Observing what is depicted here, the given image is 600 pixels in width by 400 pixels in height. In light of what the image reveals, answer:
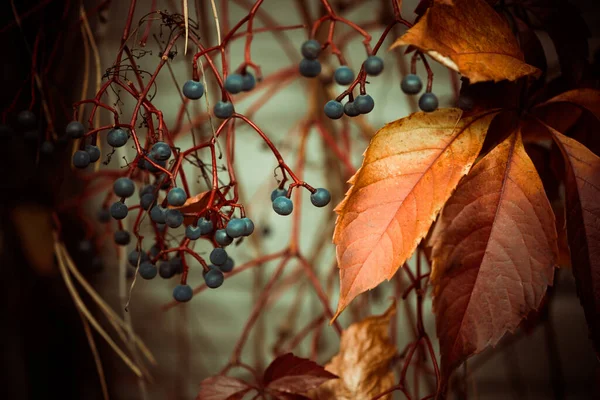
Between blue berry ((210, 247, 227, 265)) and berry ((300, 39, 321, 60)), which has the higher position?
berry ((300, 39, 321, 60))

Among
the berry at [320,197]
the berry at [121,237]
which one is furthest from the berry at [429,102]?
the berry at [121,237]

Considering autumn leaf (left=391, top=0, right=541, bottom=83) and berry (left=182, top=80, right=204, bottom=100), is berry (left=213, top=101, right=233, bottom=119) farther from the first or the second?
autumn leaf (left=391, top=0, right=541, bottom=83)

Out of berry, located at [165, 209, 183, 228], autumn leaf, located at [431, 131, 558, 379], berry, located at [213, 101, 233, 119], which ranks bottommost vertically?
autumn leaf, located at [431, 131, 558, 379]

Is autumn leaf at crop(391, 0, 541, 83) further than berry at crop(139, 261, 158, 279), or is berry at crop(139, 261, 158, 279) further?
berry at crop(139, 261, 158, 279)

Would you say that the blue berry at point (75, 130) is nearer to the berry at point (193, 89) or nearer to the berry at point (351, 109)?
the berry at point (193, 89)

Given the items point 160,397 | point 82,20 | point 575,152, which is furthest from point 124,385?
point 575,152

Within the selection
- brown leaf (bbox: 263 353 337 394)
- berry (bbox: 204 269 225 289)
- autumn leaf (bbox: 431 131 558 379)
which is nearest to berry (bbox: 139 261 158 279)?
berry (bbox: 204 269 225 289)
